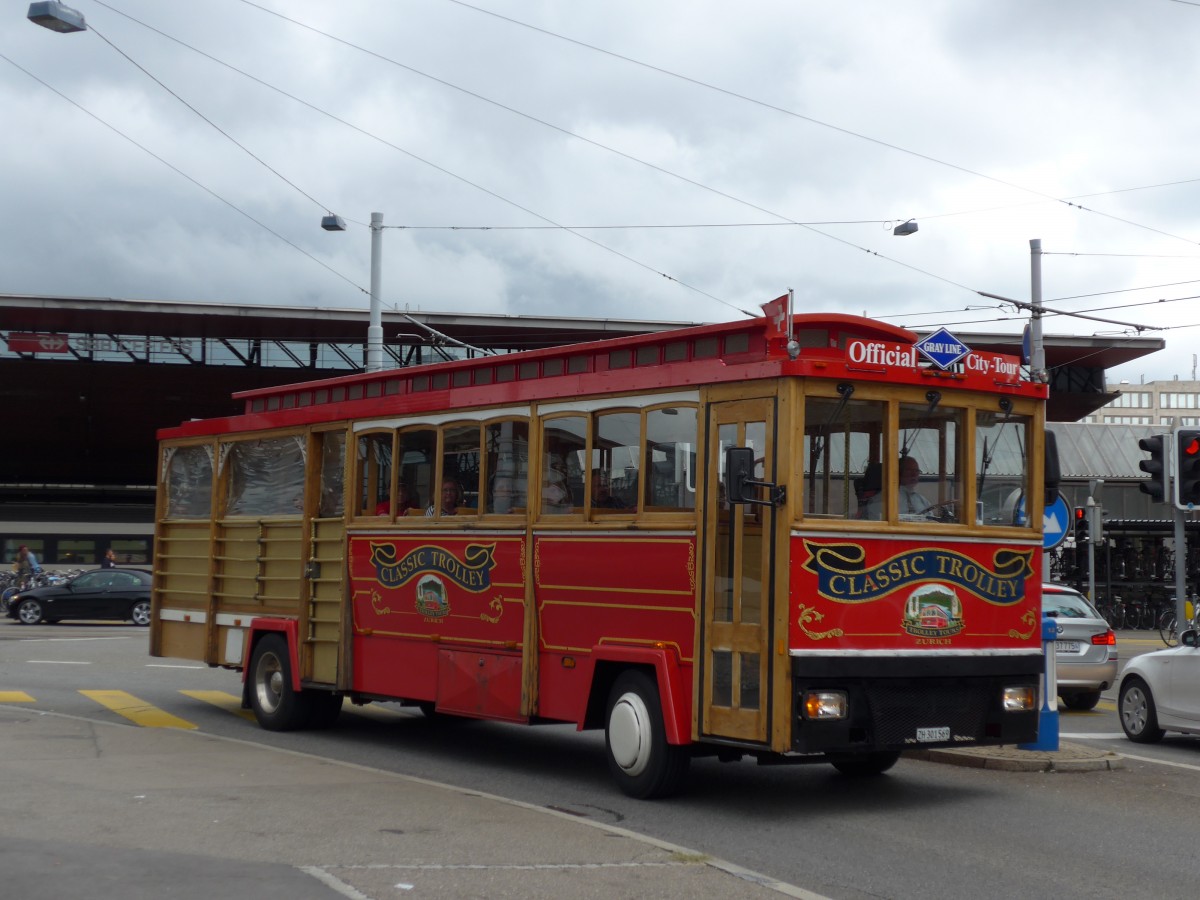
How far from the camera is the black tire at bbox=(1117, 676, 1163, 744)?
14.4m

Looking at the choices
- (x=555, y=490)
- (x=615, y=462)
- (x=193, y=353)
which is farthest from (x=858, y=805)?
(x=193, y=353)

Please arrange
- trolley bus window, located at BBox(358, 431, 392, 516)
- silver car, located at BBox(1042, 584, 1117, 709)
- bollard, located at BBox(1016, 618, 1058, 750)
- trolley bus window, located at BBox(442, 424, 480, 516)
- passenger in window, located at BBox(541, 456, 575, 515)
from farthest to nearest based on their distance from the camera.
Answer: silver car, located at BBox(1042, 584, 1117, 709), trolley bus window, located at BBox(358, 431, 392, 516), bollard, located at BBox(1016, 618, 1058, 750), trolley bus window, located at BBox(442, 424, 480, 516), passenger in window, located at BBox(541, 456, 575, 515)

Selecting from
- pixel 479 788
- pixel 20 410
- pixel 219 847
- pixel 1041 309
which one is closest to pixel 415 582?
pixel 479 788

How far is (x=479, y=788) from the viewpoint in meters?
10.9

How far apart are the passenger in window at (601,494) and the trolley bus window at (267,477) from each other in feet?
14.2

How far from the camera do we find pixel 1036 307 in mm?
24641

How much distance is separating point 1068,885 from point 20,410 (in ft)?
170

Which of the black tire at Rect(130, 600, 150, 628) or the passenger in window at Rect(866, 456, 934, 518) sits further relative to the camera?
the black tire at Rect(130, 600, 150, 628)

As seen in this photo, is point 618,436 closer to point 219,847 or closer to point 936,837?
point 936,837

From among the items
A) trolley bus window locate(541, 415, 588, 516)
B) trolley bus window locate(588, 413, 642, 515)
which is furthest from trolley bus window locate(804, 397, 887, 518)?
trolley bus window locate(541, 415, 588, 516)

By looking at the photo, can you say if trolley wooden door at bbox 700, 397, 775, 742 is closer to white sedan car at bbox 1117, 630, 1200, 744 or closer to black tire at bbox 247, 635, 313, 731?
black tire at bbox 247, 635, 313, 731

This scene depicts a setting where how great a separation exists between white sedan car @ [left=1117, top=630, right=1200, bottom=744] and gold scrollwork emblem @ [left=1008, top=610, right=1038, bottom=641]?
4244 mm

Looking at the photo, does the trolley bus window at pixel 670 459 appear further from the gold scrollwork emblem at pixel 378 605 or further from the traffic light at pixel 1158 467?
the traffic light at pixel 1158 467

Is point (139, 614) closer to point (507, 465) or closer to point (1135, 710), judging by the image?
point (507, 465)
